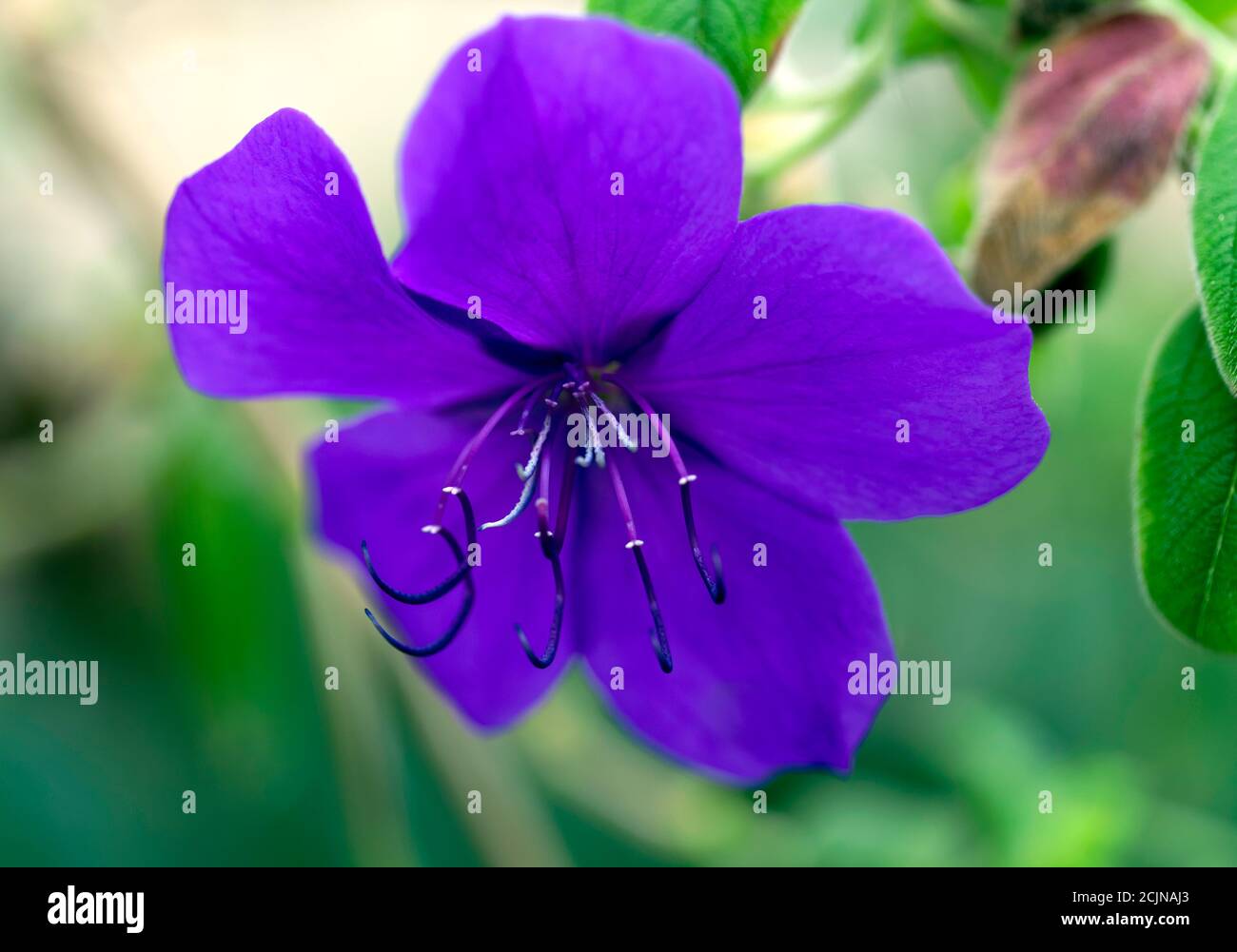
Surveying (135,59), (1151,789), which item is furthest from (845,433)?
(135,59)

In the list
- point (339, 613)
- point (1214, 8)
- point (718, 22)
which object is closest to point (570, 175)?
point (718, 22)

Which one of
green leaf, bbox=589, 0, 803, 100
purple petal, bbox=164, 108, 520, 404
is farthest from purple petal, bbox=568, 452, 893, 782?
green leaf, bbox=589, 0, 803, 100

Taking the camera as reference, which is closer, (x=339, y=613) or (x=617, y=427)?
(x=617, y=427)

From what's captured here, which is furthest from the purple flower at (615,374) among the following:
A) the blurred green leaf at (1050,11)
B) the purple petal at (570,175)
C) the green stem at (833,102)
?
the blurred green leaf at (1050,11)

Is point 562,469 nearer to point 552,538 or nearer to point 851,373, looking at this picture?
point 552,538

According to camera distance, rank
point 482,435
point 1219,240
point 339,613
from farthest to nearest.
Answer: point 339,613 → point 482,435 → point 1219,240

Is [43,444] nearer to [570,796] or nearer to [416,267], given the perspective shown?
[570,796]
